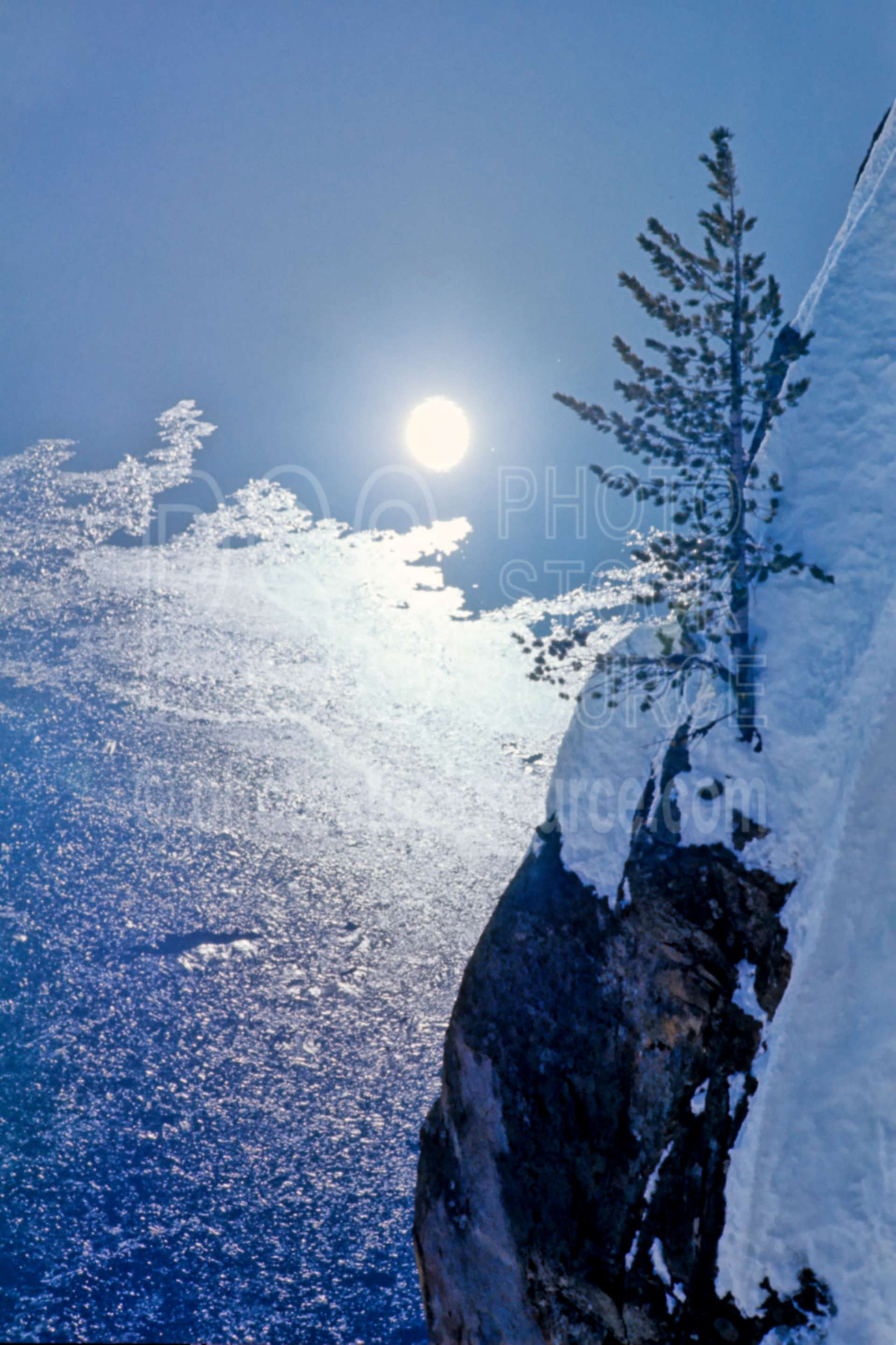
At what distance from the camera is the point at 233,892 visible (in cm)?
6462

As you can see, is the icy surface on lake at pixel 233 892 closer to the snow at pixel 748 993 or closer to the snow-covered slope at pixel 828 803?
the snow-covered slope at pixel 828 803

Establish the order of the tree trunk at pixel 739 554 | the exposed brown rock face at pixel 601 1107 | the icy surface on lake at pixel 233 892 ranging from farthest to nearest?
the icy surface on lake at pixel 233 892
the tree trunk at pixel 739 554
the exposed brown rock face at pixel 601 1107

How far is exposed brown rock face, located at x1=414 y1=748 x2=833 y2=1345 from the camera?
1094 centimetres

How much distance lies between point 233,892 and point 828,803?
198 ft

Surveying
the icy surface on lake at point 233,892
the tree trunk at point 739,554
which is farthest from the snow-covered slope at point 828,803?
the icy surface on lake at point 233,892

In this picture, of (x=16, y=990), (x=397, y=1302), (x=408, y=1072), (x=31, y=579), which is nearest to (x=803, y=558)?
(x=397, y=1302)

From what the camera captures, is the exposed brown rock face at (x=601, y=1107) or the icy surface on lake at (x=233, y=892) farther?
the icy surface on lake at (x=233, y=892)

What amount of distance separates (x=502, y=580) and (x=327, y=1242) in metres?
80.5

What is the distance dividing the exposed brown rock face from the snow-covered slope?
0.37m

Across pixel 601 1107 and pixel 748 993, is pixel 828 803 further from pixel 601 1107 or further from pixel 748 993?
pixel 601 1107

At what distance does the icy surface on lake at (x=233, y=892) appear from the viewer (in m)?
39.1

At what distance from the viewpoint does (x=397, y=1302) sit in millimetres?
36812

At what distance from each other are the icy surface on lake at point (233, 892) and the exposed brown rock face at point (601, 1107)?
95.4 feet

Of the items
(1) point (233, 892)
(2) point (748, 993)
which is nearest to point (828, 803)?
(2) point (748, 993)
